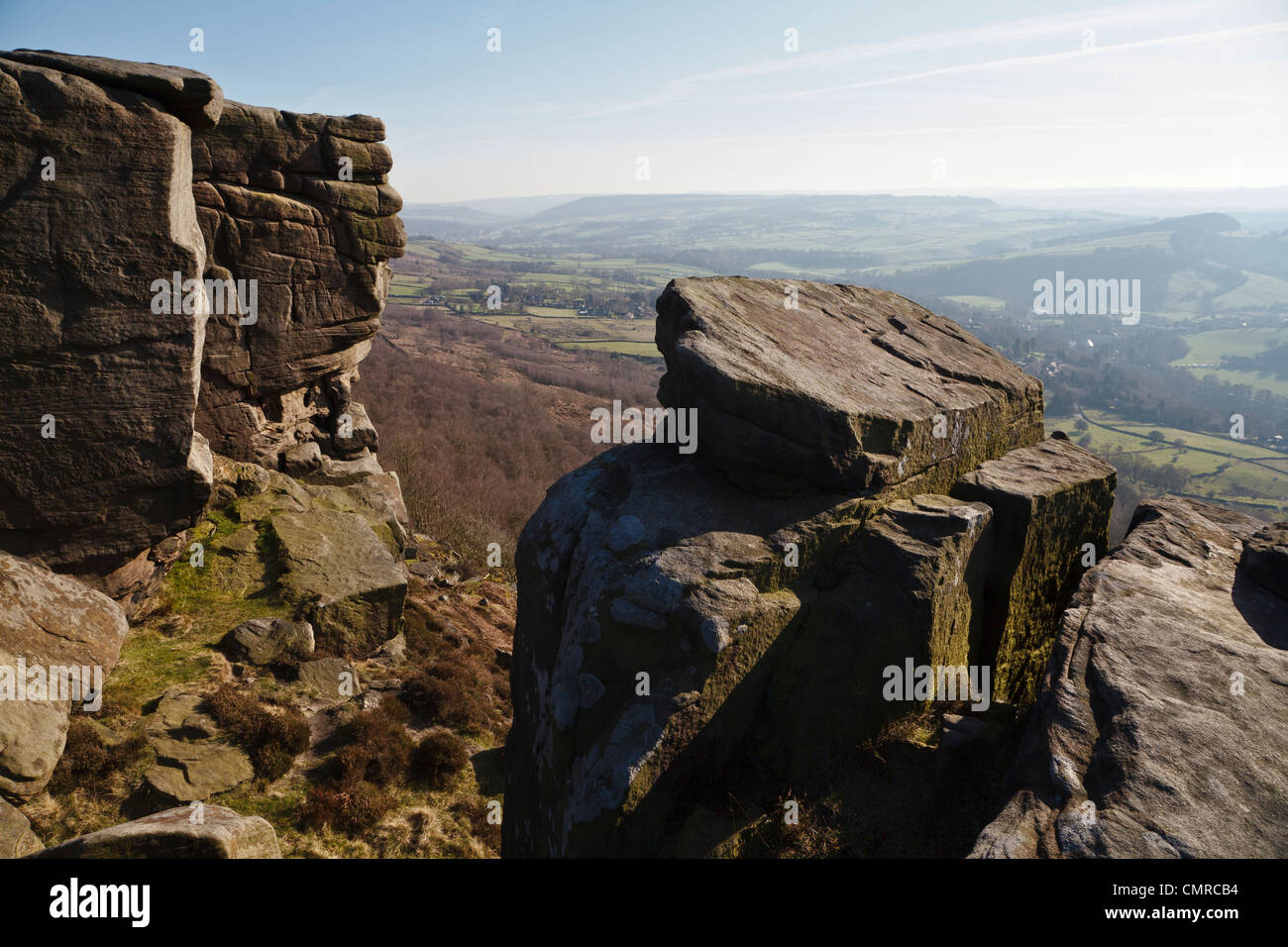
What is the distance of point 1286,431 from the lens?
85.8m

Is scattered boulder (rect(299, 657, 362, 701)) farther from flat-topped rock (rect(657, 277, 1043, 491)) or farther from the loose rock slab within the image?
flat-topped rock (rect(657, 277, 1043, 491))

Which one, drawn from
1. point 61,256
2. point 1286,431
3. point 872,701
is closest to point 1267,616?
point 872,701

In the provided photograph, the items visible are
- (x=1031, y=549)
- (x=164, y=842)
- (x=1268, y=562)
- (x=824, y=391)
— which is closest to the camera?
(x=164, y=842)

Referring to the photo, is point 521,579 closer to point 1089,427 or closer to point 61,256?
point 61,256

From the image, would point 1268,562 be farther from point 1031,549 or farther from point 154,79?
point 154,79

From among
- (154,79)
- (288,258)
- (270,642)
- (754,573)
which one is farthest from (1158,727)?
(288,258)

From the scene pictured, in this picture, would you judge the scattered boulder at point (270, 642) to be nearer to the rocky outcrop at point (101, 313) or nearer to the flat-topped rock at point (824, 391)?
the rocky outcrop at point (101, 313)

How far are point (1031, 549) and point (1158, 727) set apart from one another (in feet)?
9.13

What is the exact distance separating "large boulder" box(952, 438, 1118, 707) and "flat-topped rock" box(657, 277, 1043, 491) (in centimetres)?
57

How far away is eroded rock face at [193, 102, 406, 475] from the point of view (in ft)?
58.1

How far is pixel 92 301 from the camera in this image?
11.0 metres

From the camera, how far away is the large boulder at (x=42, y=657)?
9617 mm

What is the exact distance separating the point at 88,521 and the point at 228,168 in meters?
10.2

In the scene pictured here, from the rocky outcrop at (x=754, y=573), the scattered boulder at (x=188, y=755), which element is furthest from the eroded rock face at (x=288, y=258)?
the rocky outcrop at (x=754, y=573)
